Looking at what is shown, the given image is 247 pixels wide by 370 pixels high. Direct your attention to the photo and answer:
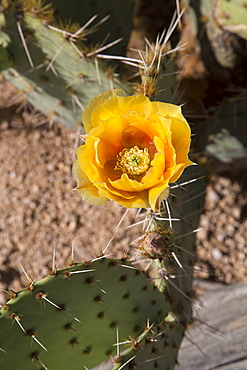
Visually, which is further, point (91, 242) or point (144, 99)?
point (91, 242)

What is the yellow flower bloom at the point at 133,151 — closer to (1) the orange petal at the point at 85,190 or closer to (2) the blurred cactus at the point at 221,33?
(1) the orange petal at the point at 85,190

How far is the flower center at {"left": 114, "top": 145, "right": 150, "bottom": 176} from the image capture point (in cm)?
92

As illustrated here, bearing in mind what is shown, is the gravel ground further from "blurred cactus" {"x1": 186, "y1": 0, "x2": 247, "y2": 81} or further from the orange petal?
the orange petal

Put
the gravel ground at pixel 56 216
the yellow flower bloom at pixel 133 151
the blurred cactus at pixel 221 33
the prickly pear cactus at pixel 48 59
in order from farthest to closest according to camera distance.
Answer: the gravel ground at pixel 56 216, the blurred cactus at pixel 221 33, the prickly pear cactus at pixel 48 59, the yellow flower bloom at pixel 133 151

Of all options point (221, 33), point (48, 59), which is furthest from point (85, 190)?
point (221, 33)

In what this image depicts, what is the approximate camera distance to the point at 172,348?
1.29 m

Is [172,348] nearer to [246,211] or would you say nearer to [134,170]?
[134,170]

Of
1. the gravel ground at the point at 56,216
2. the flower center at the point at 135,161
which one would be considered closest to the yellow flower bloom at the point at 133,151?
the flower center at the point at 135,161

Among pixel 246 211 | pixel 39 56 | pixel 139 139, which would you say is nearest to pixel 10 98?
pixel 39 56

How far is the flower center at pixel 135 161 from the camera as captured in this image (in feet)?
3.01

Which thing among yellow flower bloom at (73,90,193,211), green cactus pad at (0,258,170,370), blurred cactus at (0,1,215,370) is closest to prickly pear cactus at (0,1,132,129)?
blurred cactus at (0,1,215,370)

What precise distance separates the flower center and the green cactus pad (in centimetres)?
24

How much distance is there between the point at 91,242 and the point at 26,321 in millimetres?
982

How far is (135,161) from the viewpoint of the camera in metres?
0.92
